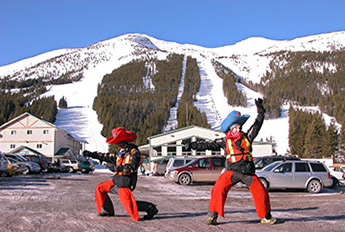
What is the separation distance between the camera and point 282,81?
15912 centimetres

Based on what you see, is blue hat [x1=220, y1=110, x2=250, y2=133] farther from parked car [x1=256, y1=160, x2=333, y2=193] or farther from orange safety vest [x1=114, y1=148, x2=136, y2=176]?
parked car [x1=256, y1=160, x2=333, y2=193]

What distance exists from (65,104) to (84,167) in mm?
86872

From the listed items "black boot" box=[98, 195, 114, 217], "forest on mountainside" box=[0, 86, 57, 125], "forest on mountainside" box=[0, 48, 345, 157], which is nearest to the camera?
"black boot" box=[98, 195, 114, 217]

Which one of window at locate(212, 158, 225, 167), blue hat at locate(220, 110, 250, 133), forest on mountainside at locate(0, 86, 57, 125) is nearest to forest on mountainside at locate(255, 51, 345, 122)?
forest on mountainside at locate(0, 86, 57, 125)

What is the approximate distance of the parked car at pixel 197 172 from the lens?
18.4 metres

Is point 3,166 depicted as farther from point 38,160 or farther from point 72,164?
point 72,164

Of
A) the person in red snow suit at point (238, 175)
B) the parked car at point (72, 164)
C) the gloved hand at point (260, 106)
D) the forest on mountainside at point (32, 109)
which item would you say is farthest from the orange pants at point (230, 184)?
the forest on mountainside at point (32, 109)

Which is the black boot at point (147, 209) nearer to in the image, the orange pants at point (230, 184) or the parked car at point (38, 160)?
the orange pants at point (230, 184)

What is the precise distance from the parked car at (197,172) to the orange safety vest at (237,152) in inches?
479

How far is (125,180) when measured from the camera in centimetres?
665

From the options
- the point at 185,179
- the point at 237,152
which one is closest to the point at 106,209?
the point at 237,152

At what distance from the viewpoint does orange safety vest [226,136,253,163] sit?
6277 mm

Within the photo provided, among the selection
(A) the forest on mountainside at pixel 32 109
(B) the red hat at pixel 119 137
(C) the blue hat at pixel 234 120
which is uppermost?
(A) the forest on mountainside at pixel 32 109

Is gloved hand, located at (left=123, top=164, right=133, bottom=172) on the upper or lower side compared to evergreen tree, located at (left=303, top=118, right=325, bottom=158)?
lower
